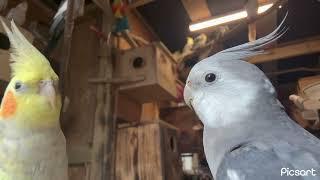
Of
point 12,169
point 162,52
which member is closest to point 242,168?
point 12,169

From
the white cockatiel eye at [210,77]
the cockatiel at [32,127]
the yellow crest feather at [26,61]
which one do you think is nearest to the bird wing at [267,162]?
the white cockatiel eye at [210,77]

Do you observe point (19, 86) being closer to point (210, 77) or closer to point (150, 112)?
point (210, 77)

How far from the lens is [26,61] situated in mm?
1114

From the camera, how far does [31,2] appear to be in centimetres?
196

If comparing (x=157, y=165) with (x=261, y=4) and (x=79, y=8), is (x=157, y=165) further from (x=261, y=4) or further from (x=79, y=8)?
(x=261, y=4)

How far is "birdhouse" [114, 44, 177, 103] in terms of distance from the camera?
199cm

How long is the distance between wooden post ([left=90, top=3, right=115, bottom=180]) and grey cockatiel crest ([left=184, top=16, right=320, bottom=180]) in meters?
0.87

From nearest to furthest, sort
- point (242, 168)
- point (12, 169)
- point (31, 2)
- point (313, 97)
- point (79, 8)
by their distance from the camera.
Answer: point (242, 168) → point (12, 169) → point (79, 8) → point (313, 97) → point (31, 2)

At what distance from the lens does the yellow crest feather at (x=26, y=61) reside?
→ 3.61 feet

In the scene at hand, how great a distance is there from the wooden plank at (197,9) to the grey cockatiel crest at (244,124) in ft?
4.18

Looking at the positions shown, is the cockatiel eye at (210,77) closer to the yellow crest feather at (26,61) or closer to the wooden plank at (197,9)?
the yellow crest feather at (26,61)

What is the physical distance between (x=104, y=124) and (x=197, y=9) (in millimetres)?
1021

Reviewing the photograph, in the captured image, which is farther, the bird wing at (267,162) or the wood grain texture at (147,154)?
the wood grain texture at (147,154)

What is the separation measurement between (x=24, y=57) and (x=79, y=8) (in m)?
0.59
